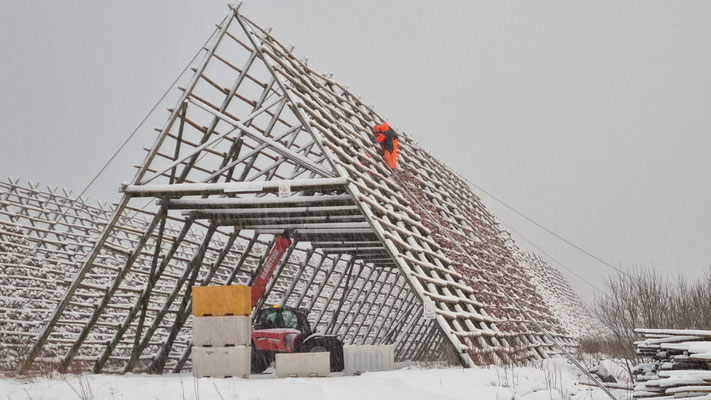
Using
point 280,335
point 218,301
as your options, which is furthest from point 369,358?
point 280,335

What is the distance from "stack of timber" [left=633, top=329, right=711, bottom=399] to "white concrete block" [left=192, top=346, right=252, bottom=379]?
448 cm

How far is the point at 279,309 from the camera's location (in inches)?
494

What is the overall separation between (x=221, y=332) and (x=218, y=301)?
0.38 m

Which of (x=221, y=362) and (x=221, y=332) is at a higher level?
(x=221, y=332)

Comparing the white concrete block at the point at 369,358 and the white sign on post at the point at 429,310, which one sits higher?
the white sign on post at the point at 429,310

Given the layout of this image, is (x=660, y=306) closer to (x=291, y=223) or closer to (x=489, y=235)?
(x=291, y=223)

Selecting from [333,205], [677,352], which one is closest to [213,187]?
[333,205]

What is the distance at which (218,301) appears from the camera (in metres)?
8.96

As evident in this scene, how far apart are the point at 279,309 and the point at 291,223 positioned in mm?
1896

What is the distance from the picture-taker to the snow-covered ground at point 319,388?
6.46 metres

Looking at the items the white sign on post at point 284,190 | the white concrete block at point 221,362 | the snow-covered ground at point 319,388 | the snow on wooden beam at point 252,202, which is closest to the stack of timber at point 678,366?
the snow-covered ground at point 319,388

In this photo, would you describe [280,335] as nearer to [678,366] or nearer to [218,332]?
[218,332]

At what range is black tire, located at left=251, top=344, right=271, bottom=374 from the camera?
40.4 ft

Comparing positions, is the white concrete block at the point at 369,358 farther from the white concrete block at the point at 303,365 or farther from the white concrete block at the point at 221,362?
the white concrete block at the point at 221,362
